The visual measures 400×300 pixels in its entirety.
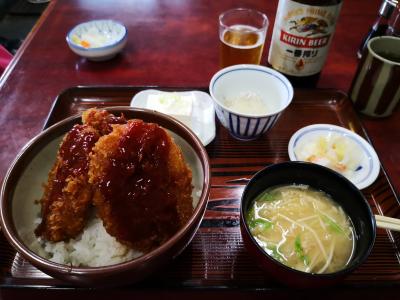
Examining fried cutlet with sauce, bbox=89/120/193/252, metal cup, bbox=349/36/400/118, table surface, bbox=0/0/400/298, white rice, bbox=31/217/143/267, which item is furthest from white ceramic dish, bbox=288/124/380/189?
white rice, bbox=31/217/143/267

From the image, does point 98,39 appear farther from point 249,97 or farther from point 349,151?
point 349,151

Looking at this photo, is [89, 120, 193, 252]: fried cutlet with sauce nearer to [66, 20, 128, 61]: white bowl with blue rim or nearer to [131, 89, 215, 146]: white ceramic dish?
[131, 89, 215, 146]: white ceramic dish

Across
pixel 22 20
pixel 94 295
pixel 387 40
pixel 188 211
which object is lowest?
pixel 22 20

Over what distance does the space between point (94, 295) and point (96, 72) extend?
47.6 inches

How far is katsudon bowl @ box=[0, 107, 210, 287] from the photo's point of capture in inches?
31.1

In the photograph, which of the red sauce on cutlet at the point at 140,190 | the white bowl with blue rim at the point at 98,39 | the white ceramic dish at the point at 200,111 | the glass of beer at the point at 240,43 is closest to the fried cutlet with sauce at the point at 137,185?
the red sauce on cutlet at the point at 140,190

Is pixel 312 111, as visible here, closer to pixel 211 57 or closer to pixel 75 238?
pixel 211 57

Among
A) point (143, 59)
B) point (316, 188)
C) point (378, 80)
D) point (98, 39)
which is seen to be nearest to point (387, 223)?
point (316, 188)

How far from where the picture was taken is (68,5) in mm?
2301

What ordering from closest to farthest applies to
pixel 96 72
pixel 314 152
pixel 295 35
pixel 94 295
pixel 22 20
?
pixel 94 295, pixel 314 152, pixel 295 35, pixel 96 72, pixel 22 20

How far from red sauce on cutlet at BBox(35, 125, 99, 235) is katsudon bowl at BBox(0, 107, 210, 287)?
75 millimetres

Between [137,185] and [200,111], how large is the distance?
68 cm

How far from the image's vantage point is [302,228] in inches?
41.1

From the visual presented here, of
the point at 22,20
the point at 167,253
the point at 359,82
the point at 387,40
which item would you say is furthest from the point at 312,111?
the point at 22,20
